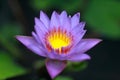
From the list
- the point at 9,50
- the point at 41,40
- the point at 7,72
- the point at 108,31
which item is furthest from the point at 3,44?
the point at 41,40

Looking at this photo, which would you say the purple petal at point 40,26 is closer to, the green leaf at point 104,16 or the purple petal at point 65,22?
the purple petal at point 65,22

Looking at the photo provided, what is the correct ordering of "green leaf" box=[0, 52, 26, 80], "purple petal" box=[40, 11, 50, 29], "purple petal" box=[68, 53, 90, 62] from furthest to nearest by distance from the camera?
Answer: "green leaf" box=[0, 52, 26, 80] < "purple petal" box=[40, 11, 50, 29] < "purple petal" box=[68, 53, 90, 62]

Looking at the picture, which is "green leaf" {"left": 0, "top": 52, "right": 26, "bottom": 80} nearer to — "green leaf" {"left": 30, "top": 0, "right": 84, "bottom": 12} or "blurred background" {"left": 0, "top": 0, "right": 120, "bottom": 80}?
"blurred background" {"left": 0, "top": 0, "right": 120, "bottom": 80}

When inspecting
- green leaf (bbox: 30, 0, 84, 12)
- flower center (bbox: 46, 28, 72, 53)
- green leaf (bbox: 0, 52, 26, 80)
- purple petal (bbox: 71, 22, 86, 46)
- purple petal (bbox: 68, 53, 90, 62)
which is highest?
purple petal (bbox: 71, 22, 86, 46)

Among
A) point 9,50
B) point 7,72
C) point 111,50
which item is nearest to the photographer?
point 7,72

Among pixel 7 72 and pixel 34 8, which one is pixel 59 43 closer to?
pixel 7 72

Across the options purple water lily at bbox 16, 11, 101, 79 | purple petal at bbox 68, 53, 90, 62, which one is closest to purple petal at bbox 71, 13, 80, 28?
purple water lily at bbox 16, 11, 101, 79
